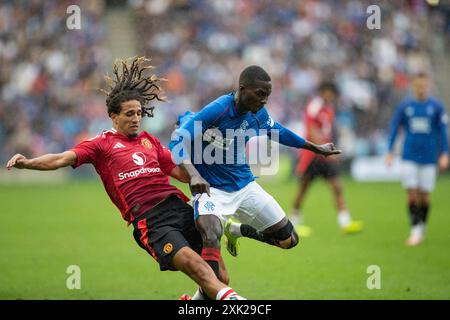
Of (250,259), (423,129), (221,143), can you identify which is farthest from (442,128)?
(221,143)

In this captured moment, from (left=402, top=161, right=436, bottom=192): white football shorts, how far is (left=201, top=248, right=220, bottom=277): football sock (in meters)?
6.31

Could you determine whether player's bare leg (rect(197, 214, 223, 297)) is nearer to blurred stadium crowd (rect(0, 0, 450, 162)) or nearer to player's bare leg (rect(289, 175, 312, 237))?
player's bare leg (rect(289, 175, 312, 237))

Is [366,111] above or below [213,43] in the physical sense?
below

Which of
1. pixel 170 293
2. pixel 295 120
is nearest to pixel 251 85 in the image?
pixel 170 293

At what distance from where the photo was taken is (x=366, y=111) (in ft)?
80.3

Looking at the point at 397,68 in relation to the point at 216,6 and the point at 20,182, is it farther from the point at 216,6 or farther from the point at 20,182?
the point at 20,182

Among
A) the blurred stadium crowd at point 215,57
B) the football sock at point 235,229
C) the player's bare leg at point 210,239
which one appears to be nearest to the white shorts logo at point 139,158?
the player's bare leg at point 210,239

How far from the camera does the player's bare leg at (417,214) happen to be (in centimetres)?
1214

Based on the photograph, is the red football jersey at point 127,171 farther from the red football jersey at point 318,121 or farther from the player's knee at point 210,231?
the red football jersey at point 318,121

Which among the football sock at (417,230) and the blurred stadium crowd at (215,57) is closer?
the football sock at (417,230)

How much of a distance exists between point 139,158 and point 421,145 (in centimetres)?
664
